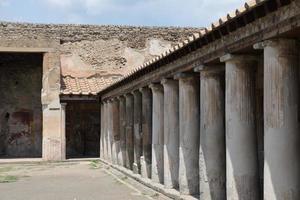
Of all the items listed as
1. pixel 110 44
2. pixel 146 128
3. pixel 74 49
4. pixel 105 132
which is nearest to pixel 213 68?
pixel 146 128

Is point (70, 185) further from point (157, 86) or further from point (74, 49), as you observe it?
point (74, 49)

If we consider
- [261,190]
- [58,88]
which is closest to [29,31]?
[58,88]

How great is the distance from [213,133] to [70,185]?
19.6 feet

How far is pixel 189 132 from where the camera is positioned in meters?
10.2

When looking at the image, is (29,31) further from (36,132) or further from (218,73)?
(218,73)

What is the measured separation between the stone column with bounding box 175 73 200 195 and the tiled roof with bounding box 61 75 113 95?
12913 millimetres

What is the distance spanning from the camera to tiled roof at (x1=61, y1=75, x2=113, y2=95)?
23.1 meters

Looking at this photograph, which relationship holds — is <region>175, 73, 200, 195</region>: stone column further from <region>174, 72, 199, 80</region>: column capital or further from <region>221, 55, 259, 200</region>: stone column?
<region>221, 55, 259, 200</region>: stone column

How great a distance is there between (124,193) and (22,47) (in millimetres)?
13564

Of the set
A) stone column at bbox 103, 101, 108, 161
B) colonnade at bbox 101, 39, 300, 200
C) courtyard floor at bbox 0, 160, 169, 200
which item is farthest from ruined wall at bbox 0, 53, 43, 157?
colonnade at bbox 101, 39, 300, 200

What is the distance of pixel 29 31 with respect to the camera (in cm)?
2380

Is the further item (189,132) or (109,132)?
(109,132)

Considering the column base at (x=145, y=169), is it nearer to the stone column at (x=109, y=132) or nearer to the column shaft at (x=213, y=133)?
the column shaft at (x=213, y=133)

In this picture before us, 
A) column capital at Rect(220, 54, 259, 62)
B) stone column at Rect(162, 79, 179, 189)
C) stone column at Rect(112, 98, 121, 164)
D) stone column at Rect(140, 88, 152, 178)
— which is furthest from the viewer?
stone column at Rect(112, 98, 121, 164)
